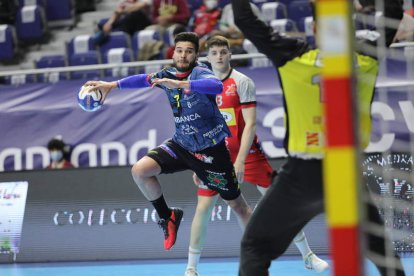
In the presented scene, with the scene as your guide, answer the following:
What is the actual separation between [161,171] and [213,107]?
0.73 metres

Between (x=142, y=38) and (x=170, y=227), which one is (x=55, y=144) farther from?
(x=170, y=227)

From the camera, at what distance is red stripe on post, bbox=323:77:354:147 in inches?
124

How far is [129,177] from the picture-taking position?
11.0 m

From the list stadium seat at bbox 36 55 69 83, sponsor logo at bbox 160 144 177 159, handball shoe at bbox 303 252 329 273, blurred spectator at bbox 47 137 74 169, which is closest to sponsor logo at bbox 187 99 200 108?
sponsor logo at bbox 160 144 177 159

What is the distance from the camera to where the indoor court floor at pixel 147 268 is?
9.41 meters

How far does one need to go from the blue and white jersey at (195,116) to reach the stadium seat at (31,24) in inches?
350

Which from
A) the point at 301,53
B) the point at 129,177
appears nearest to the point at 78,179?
the point at 129,177

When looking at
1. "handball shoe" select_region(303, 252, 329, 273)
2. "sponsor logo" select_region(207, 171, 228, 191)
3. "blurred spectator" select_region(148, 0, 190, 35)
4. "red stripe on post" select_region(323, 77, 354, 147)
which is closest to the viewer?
"red stripe on post" select_region(323, 77, 354, 147)

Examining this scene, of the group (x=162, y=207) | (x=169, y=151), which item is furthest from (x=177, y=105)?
(x=162, y=207)

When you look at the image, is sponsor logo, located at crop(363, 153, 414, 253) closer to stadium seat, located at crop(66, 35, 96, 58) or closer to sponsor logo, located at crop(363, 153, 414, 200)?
sponsor logo, located at crop(363, 153, 414, 200)

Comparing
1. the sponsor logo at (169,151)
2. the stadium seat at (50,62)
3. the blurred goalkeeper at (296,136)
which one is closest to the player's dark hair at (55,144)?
the stadium seat at (50,62)

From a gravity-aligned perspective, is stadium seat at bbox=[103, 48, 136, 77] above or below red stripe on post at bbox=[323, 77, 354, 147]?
below

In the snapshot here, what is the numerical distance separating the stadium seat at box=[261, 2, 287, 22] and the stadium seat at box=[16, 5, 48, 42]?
439cm

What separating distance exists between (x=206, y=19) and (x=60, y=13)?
3.82 meters
